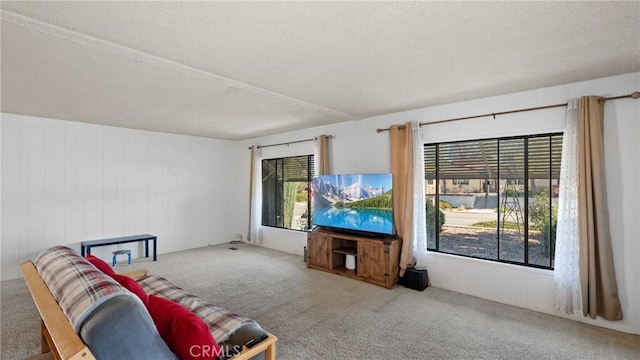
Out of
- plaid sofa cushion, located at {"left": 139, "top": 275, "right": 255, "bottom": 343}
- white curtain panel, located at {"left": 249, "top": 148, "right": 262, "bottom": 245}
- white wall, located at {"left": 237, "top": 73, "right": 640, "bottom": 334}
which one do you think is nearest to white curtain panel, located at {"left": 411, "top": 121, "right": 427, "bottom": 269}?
white wall, located at {"left": 237, "top": 73, "right": 640, "bottom": 334}

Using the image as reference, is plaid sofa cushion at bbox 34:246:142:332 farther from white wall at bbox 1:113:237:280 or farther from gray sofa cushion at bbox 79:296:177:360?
white wall at bbox 1:113:237:280

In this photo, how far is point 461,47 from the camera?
219cm

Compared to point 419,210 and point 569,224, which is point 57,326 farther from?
point 569,224

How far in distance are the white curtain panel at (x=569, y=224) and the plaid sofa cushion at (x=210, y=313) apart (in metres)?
3.05

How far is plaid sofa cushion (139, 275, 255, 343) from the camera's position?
176 centimetres

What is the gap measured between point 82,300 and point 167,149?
17.0ft

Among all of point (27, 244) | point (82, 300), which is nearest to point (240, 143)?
point (27, 244)

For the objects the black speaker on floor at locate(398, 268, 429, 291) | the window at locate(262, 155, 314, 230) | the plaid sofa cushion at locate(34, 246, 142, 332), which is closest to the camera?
the plaid sofa cushion at locate(34, 246, 142, 332)

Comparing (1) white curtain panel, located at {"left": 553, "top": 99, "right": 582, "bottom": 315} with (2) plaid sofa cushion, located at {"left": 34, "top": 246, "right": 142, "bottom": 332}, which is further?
(1) white curtain panel, located at {"left": 553, "top": 99, "right": 582, "bottom": 315}

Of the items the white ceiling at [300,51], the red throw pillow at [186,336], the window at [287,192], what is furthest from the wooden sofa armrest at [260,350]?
Result: the window at [287,192]

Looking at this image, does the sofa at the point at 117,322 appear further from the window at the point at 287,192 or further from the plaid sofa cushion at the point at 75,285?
the window at the point at 287,192

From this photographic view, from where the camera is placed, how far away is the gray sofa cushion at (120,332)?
111 centimetres

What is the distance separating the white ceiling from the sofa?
1.48 metres

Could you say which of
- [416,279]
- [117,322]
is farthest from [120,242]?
[416,279]
